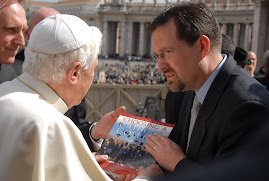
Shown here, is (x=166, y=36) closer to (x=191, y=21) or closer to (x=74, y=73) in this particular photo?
(x=191, y=21)

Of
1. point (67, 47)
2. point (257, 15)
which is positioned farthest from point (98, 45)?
point (257, 15)

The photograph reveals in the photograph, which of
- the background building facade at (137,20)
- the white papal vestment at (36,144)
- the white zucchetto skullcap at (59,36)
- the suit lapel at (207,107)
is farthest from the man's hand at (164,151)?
the background building facade at (137,20)

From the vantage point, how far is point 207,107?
226cm

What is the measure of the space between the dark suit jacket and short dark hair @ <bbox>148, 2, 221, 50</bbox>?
0.30 m

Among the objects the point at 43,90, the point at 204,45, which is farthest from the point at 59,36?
the point at 204,45

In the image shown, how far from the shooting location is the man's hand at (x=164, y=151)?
2.23 metres

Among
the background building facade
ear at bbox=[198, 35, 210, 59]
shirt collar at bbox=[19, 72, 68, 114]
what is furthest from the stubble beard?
the background building facade

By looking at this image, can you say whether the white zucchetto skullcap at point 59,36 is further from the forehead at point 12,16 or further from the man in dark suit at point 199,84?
the forehead at point 12,16

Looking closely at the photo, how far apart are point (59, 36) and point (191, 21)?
3.19ft

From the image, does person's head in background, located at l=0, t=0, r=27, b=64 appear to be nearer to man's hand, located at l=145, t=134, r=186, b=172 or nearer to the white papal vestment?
the white papal vestment

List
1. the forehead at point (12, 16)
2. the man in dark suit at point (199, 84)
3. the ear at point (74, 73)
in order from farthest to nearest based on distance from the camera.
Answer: the forehead at point (12, 16) → the ear at point (74, 73) → the man in dark suit at point (199, 84)

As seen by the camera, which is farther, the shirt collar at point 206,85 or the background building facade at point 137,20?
the background building facade at point 137,20

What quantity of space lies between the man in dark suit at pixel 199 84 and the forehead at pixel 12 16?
5.29ft

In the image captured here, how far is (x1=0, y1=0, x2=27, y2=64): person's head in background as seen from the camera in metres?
3.20
